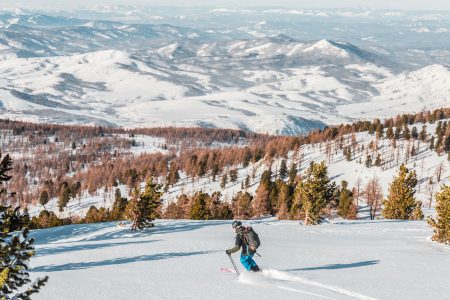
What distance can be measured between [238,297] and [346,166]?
180 meters

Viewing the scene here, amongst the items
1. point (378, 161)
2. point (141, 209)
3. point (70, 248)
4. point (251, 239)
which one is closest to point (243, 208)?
point (141, 209)

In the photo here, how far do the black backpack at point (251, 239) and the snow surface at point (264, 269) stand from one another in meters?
1.41

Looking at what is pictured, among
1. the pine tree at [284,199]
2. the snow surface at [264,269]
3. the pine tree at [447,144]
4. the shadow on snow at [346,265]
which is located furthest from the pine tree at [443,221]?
the pine tree at [447,144]

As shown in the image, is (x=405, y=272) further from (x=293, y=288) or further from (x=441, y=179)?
(x=441, y=179)

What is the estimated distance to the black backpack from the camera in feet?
78.4

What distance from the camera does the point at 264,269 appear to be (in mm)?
25000

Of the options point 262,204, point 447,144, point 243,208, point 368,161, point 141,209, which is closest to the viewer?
point 141,209

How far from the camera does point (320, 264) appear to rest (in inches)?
1109

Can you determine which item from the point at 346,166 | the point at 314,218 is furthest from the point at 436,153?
the point at 314,218

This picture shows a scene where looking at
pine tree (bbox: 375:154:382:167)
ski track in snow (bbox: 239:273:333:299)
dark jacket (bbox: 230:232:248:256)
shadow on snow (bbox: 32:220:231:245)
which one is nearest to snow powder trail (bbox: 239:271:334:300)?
ski track in snow (bbox: 239:273:333:299)

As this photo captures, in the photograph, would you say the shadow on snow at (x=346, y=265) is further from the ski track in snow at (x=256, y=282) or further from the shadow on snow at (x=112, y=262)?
the shadow on snow at (x=112, y=262)

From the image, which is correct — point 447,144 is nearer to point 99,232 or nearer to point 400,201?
point 400,201

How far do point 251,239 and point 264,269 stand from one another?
2158 mm

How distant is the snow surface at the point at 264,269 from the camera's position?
67.9ft
